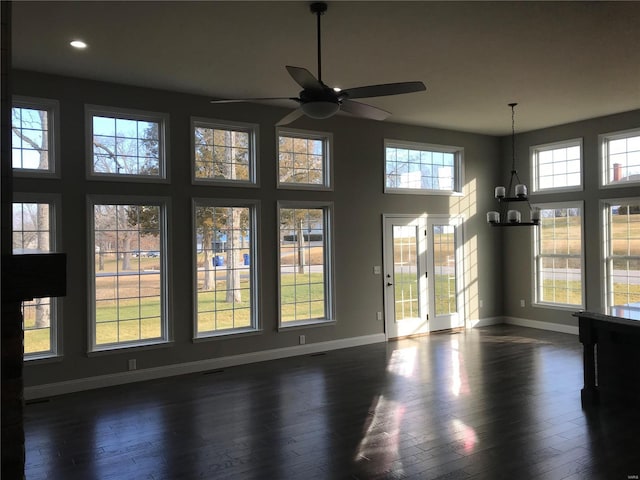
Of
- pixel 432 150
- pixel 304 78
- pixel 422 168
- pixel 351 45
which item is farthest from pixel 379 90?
pixel 432 150

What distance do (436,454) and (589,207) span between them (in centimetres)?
567

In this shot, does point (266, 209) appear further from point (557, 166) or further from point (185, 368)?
point (557, 166)

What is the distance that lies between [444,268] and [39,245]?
591 cm

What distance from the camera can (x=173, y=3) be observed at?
11.8ft

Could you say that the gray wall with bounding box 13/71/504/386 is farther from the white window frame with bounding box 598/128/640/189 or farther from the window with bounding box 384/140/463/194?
the white window frame with bounding box 598/128/640/189

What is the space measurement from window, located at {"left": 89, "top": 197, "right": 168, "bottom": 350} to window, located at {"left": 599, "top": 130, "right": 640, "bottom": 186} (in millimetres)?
6392

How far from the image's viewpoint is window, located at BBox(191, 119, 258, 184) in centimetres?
608

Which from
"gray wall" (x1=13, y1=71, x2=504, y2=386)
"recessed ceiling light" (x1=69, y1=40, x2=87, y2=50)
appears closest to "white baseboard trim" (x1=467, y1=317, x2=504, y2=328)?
"gray wall" (x1=13, y1=71, x2=504, y2=386)

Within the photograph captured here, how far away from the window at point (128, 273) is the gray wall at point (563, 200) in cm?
589

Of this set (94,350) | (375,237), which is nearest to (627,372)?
(375,237)

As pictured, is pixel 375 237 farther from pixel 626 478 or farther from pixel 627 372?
pixel 626 478

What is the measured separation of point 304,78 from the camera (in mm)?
3141

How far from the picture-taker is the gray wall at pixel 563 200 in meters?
7.43

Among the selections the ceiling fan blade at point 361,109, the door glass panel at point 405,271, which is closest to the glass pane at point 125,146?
the ceiling fan blade at point 361,109
